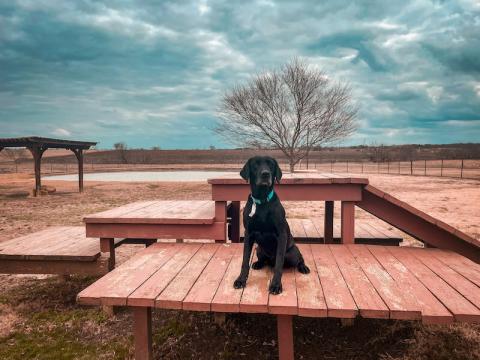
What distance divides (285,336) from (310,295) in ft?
1.19

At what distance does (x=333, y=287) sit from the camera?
8.97 ft

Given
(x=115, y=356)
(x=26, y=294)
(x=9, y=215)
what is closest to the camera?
(x=115, y=356)

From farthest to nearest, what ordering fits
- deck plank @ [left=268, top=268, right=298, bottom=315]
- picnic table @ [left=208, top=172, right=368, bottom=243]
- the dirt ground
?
picnic table @ [left=208, top=172, right=368, bottom=243]
the dirt ground
deck plank @ [left=268, top=268, right=298, bottom=315]

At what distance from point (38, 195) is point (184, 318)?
1425 cm

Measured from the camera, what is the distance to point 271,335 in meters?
3.50

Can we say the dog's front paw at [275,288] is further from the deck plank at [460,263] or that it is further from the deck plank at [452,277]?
the deck plank at [460,263]

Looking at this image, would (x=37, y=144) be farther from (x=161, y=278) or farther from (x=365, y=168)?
(x=365, y=168)

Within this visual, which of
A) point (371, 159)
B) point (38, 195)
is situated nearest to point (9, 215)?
point (38, 195)

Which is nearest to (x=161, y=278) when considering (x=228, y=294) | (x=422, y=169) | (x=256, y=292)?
(x=228, y=294)

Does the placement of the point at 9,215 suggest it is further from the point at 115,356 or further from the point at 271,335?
the point at 271,335

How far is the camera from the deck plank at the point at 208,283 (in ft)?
8.14

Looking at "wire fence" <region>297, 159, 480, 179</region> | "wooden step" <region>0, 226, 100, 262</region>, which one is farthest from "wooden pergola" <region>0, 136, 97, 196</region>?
"wire fence" <region>297, 159, 480, 179</region>

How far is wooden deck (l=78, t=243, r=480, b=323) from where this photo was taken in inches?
93.9

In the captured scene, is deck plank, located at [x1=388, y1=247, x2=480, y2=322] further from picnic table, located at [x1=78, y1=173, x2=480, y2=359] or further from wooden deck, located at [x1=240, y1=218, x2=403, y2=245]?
wooden deck, located at [x1=240, y1=218, x2=403, y2=245]
